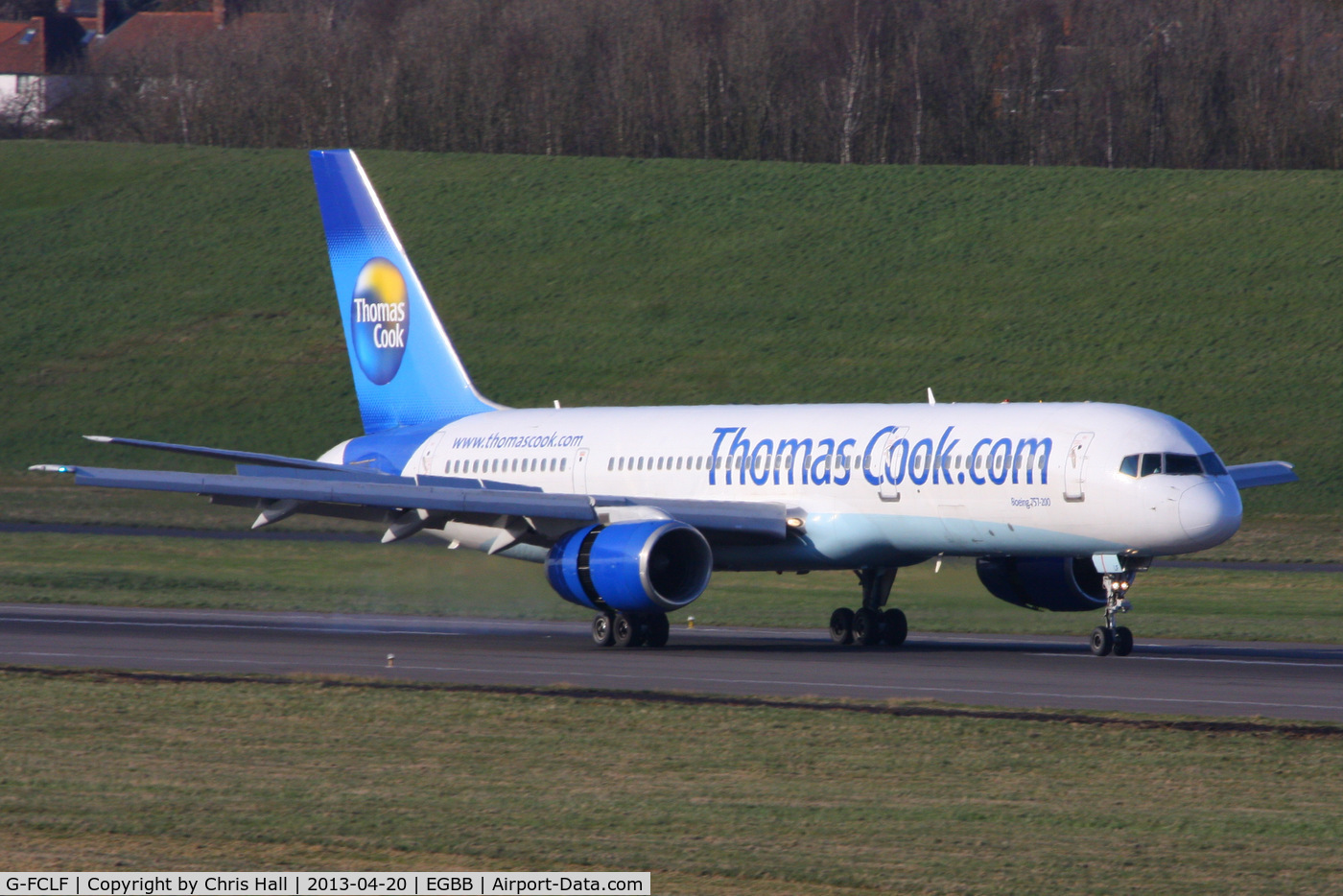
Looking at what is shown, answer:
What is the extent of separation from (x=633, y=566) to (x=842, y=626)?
4561 millimetres

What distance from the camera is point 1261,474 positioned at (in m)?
29.5

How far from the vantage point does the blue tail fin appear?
1441 inches

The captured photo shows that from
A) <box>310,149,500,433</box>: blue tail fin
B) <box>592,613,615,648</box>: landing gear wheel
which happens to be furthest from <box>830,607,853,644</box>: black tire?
<box>310,149,500,433</box>: blue tail fin

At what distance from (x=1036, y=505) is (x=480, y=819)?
14537mm

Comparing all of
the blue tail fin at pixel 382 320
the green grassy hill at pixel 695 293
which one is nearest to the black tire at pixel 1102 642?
the blue tail fin at pixel 382 320

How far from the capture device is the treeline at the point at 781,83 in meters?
93.0

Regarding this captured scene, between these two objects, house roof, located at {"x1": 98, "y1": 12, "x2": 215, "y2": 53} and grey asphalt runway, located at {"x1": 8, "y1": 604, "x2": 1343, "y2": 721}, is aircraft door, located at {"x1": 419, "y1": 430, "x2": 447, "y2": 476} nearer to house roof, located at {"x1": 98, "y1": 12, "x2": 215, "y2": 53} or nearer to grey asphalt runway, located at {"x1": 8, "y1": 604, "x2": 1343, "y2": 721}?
grey asphalt runway, located at {"x1": 8, "y1": 604, "x2": 1343, "y2": 721}

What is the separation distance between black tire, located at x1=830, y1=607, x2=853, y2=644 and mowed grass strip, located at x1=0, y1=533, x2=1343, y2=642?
2.35 metres

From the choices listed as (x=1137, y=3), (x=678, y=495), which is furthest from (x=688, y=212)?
(x=678, y=495)

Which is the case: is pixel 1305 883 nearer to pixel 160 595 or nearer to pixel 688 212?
pixel 160 595

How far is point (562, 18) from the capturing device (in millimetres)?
105312

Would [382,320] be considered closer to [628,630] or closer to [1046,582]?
[628,630]

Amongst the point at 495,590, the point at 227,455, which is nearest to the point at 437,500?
the point at 227,455

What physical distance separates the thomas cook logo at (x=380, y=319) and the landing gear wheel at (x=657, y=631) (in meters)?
11.0
